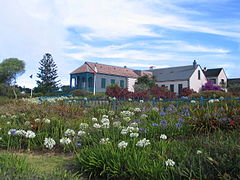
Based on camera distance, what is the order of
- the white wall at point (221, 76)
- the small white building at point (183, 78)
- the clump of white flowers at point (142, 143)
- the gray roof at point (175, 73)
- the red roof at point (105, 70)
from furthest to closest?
1. the white wall at point (221, 76)
2. the gray roof at point (175, 73)
3. the small white building at point (183, 78)
4. the red roof at point (105, 70)
5. the clump of white flowers at point (142, 143)

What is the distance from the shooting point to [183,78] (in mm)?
33844

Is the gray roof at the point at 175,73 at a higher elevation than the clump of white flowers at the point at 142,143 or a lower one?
higher

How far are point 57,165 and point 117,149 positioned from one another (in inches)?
46.7

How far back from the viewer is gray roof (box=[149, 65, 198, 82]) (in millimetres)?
34306

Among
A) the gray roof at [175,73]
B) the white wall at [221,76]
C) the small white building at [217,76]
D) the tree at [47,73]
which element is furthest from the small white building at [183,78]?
the tree at [47,73]

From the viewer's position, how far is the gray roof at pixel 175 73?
3431cm

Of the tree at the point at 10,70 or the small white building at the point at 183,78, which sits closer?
the small white building at the point at 183,78

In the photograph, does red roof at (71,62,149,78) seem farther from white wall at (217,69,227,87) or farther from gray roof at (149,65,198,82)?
white wall at (217,69,227,87)

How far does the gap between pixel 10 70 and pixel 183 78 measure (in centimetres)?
3025

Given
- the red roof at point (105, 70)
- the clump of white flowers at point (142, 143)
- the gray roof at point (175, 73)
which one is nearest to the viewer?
the clump of white flowers at point (142, 143)

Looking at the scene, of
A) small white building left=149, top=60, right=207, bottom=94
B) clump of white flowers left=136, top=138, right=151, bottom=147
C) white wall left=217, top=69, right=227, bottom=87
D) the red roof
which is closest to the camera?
clump of white flowers left=136, top=138, right=151, bottom=147

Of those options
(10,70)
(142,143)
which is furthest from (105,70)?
(142,143)

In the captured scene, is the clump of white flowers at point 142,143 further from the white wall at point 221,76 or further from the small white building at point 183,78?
the white wall at point 221,76

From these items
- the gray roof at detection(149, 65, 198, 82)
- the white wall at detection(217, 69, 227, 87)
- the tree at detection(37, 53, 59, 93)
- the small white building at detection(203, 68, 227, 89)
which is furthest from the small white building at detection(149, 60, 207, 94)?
the tree at detection(37, 53, 59, 93)
